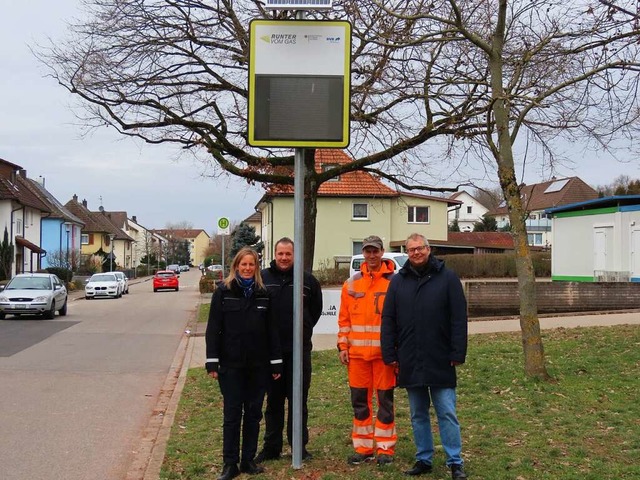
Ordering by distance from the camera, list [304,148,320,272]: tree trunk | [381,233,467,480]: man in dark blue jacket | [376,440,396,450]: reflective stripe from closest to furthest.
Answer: [381,233,467,480]: man in dark blue jacket → [376,440,396,450]: reflective stripe → [304,148,320,272]: tree trunk

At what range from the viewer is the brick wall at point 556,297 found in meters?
21.9

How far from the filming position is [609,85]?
387 inches

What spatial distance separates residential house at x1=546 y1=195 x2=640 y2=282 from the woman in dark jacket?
2280 cm

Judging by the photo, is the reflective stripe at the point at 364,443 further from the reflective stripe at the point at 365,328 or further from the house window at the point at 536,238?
the house window at the point at 536,238

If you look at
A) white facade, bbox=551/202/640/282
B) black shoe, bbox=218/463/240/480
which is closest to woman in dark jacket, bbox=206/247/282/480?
black shoe, bbox=218/463/240/480

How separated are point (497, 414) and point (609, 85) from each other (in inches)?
191

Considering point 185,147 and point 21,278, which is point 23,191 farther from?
point 185,147

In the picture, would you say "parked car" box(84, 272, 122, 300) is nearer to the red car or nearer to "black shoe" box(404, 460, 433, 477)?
the red car

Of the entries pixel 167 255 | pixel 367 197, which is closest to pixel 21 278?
pixel 367 197

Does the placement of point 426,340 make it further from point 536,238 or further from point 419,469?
point 536,238

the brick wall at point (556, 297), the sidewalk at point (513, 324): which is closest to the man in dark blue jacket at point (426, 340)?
the sidewalk at point (513, 324)

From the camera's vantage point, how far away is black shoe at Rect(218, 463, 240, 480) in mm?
5695

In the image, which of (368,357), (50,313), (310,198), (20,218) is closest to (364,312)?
(368,357)

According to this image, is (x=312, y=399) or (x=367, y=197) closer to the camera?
(x=312, y=399)
